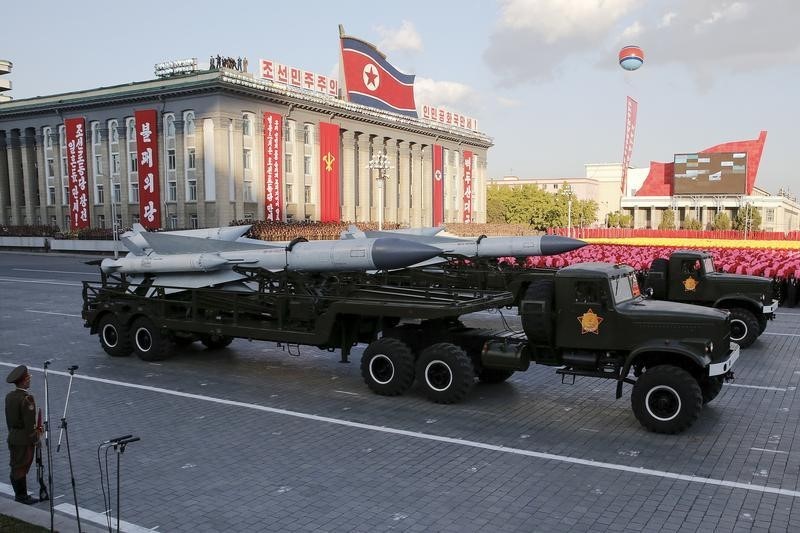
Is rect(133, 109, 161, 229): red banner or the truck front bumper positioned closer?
the truck front bumper

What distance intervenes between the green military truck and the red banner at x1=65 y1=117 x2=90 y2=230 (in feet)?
189

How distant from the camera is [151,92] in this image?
56469 millimetres

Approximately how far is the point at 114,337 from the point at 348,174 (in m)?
55.6

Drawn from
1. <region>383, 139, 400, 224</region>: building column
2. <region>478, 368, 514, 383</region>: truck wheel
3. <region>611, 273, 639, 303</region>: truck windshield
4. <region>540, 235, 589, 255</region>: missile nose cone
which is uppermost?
<region>383, 139, 400, 224</region>: building column

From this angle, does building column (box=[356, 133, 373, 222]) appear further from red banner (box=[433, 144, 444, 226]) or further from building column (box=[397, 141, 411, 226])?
red banner (box=[433, 144, 444, 226])

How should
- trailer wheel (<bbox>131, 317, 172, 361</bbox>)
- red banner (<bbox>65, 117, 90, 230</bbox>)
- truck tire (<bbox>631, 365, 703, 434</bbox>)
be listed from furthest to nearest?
red banner (<bbox>65, 117, 90, 230</bbox>) → trailer wheel (<bbox>131, 317, 172, 361</bbox>) → truck tire (<bbox>631, 365, 703, 434</bbox>)

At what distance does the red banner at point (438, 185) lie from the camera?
8138cm

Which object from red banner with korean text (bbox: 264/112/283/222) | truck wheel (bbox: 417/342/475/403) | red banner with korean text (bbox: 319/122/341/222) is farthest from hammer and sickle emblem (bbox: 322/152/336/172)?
truck wheel (bbox: 417/342/475/403)

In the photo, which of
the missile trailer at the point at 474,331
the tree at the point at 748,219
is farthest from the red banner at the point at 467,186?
the missile trailer at the point at 474,331

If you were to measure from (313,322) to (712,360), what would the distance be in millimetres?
7111

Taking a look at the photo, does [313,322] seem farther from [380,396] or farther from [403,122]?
[403,122]

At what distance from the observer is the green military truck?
16078mm

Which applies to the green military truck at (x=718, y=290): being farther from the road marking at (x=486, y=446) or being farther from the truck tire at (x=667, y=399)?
the road marking at (x=486, y=446)

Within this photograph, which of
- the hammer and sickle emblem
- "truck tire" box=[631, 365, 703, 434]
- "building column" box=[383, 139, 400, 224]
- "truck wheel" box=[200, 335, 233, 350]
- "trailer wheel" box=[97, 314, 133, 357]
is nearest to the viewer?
"truck tire" box=[631, 365, 703, 434]
